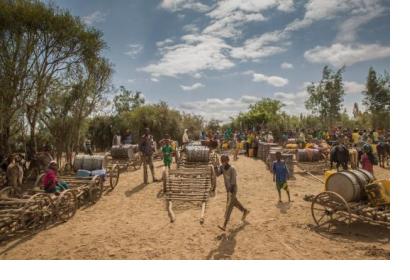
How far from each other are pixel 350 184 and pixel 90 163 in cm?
1026

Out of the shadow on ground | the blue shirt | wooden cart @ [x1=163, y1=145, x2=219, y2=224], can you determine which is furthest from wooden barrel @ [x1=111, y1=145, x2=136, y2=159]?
the shadow on ground

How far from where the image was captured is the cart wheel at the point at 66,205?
9.71 meters

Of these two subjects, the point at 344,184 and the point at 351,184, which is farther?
the point at 344,184

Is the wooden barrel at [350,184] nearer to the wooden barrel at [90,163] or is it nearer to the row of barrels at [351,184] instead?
the row of barrels at [351,184]

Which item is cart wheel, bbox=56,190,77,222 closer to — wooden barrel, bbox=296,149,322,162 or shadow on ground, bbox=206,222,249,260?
shadow on ground, bbox=206,222,249,260

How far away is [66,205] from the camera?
10.1 m

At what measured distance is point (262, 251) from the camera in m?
7.30

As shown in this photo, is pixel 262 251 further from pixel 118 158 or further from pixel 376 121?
pixel 376 121

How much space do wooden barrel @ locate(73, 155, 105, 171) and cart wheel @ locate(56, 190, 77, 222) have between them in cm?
355

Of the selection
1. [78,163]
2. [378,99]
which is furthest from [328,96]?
[78,163]

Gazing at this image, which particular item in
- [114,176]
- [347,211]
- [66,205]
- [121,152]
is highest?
[121,152]

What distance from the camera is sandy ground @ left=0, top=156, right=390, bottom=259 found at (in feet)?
23.7

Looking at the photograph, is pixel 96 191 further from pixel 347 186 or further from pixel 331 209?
pixel 347 186
